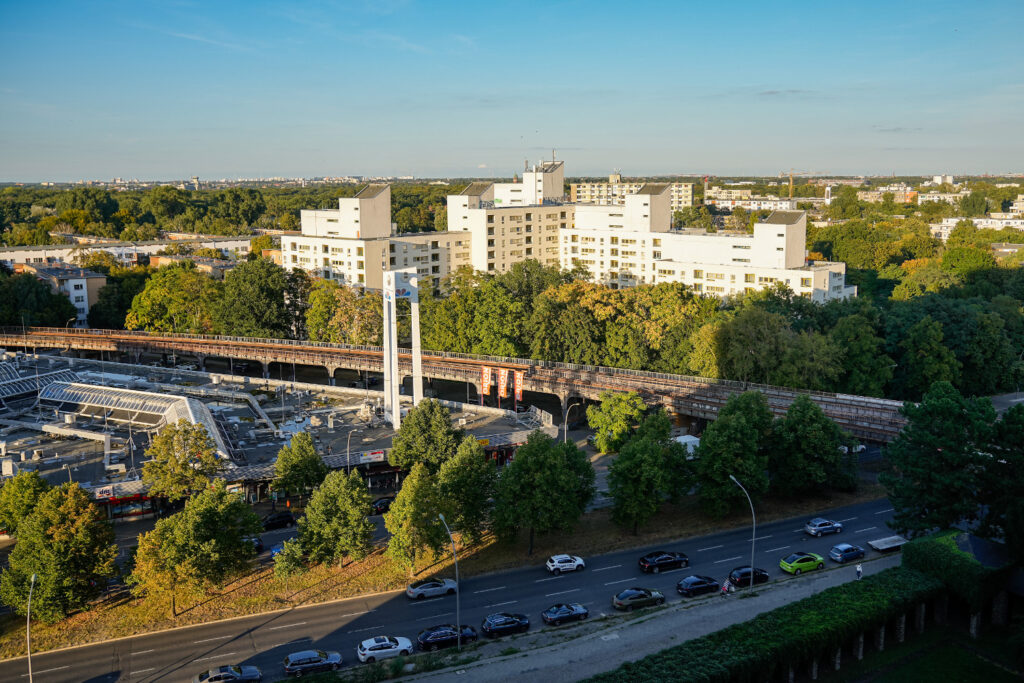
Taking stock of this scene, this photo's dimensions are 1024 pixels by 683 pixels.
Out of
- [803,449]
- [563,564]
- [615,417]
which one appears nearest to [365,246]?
[615,417]

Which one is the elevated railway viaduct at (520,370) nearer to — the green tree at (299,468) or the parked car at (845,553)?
the parked car at (845,553)

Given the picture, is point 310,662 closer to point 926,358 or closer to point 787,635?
point 787,635

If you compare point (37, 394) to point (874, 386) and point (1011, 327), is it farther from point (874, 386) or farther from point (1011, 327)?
point (1011, 327)

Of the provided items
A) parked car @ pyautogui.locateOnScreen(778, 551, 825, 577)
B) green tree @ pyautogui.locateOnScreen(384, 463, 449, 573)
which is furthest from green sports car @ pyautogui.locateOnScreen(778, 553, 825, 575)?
green tree @ pyautogui.locateOnScreen(384, 463, 449, 573)

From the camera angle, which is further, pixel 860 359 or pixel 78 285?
pixel 78 285

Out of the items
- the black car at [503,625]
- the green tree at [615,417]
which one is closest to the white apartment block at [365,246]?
the green tree at [615,417]

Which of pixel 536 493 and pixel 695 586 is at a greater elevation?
pixel 536 493
